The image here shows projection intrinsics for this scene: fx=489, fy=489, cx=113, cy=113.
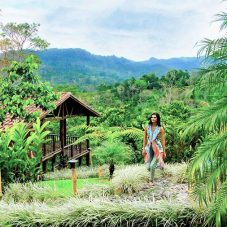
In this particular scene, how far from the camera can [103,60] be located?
187750 millimetres

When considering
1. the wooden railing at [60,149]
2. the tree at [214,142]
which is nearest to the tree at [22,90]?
the wooden railing at [60,149]

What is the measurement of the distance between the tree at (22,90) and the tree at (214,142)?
7613 millimetres

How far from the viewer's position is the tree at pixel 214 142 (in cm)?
658

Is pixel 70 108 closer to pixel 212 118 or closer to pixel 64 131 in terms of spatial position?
pixel 64 131

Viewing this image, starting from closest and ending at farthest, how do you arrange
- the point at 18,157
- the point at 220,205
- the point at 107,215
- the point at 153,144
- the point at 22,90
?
1. the point at 220,205
2. the point at 107,215
3. the point at 153,144
4. the point at 18,157
5. the point at 22,90

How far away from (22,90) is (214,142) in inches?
335

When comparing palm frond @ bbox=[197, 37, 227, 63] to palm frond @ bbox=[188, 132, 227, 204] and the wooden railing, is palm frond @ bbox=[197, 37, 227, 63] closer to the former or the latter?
palm frond @ bbox=[188, 132, 227, 204]

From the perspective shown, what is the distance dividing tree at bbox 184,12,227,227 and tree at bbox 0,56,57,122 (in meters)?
7.61

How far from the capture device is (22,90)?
14.1 m

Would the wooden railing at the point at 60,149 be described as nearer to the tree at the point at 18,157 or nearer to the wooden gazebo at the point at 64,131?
the wooden gazebo at the point at 64,131

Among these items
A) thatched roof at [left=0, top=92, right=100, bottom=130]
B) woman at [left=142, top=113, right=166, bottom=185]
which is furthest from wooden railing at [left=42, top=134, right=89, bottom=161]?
woman at [left=142, top=113, right=166, bottom=185]

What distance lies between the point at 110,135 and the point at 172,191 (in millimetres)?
5795

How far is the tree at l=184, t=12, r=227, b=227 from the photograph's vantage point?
21.6ft

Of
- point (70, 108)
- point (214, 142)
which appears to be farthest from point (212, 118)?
point (70, 108)
